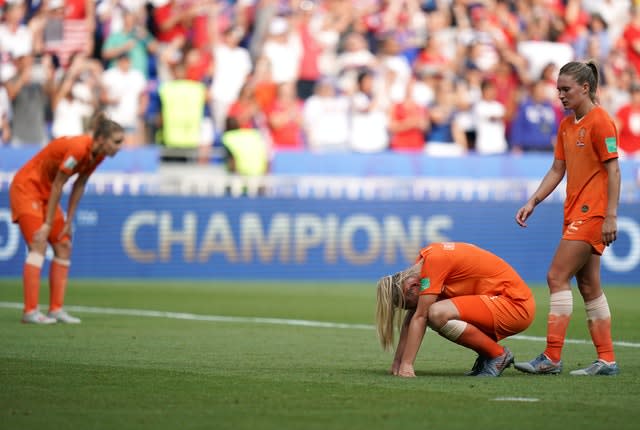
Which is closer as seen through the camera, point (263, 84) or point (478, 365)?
point (478, 365)

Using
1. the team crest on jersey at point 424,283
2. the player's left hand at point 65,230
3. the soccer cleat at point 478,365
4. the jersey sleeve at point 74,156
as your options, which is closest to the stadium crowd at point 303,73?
the player's left hand at point 65,230

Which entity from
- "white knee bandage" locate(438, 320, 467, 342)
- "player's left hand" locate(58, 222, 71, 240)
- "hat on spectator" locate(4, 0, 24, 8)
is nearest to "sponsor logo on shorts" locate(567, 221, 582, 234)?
"white knee bandage" locate(438, 320, 467, 342)

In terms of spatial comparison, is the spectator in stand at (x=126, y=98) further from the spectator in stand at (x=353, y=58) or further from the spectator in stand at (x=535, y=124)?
the spectator in stand at (x=535, y=124)

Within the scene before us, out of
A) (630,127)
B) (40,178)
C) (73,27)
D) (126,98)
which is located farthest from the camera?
(630,127)

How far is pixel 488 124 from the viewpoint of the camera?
914 inches

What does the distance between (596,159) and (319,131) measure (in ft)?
44.5

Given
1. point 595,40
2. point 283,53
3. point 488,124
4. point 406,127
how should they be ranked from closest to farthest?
point 406,127 < point 283,53 < point 488,124 < point 595,40

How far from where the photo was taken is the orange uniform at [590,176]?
891 cm

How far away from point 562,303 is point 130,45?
554 inches

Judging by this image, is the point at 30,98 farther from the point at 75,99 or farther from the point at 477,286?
the point at 477,286

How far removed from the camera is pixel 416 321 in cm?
859

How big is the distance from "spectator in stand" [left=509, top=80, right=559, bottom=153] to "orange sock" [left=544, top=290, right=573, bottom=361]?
564 inches

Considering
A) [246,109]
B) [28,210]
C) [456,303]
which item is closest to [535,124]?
[246,109]

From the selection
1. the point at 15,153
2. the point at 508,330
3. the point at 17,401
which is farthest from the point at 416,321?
the point at 15,153
